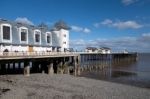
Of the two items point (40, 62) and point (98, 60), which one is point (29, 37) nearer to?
point (40, 62)

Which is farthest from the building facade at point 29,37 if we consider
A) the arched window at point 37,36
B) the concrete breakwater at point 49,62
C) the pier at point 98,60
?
the pier at point 98,60

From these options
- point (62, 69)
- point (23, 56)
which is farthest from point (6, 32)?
point (62, 69)

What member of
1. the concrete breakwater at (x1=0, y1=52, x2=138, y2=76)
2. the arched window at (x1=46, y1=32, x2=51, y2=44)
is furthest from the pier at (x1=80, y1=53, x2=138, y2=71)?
the arched window at (x1=46, y1=32, x2=51, y2=44)

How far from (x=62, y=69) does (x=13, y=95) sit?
18164 mm

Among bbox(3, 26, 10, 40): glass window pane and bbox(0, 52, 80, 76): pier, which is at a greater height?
bbox(3, 26, 10, 40): glass window pane

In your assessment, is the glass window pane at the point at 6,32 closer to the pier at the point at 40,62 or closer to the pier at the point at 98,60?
the pier at the point at 40,62

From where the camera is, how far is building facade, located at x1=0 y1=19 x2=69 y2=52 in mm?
29797

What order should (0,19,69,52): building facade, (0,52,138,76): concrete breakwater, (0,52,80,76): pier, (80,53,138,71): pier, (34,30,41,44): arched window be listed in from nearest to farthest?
1. (0,52,80,76): pier
2. (0,52,138,76): concrete breakwater
3. (0,19,69,52): building facade
4. (34,30,41,44): arched window
5. (80,53,138,71): pier

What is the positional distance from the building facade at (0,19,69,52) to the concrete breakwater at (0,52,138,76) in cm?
261

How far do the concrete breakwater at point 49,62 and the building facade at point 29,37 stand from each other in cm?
261

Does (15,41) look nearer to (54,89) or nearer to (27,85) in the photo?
(27,85)

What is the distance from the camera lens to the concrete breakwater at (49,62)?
25062 mm

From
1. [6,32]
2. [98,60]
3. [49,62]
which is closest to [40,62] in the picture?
[49,62]

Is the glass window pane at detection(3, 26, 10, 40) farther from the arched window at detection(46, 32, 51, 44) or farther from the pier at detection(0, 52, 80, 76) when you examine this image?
the arched window at detection(46, 32, 51, 44)
